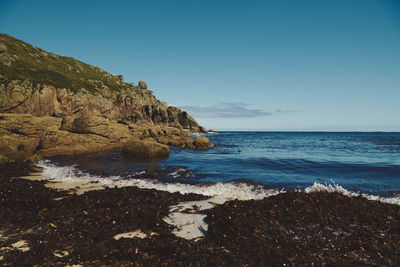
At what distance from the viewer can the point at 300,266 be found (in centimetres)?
331

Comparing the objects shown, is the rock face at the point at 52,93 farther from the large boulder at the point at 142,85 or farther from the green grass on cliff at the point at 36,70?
the large boulder at the point at 142,85

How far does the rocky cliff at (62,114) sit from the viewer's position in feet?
65.2

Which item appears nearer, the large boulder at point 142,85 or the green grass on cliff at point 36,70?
the green grass on cliff at point 36,70

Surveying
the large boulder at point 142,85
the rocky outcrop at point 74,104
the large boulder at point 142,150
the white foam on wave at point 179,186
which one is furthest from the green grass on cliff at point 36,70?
the white foam on wave at point 179,186

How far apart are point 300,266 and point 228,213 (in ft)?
6.53

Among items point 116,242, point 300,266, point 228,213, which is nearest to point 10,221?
point 116,242

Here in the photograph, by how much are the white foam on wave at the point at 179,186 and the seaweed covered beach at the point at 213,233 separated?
2.45 metres

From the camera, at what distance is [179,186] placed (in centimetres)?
1004

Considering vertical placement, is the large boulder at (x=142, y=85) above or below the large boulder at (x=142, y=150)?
above

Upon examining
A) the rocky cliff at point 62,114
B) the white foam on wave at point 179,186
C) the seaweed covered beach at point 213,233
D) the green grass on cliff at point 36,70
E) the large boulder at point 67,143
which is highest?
the green grass on cliff at point 36,70

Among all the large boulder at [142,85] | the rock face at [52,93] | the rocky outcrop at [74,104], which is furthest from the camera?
the large boulder at [142,85]

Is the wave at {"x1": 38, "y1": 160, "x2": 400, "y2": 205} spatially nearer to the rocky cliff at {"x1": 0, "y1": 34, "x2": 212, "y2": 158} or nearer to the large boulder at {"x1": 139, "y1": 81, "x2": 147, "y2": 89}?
the rocky cliff at {"x1": 0, "y1": 34, "x2": 212, "y2": 158}

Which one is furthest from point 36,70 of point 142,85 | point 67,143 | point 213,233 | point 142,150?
point 213,233

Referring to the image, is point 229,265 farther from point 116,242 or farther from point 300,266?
point 116,242
